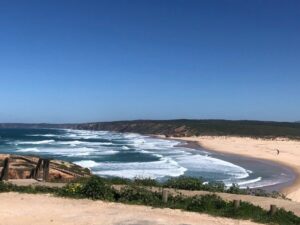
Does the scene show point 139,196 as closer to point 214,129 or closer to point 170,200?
point 170,200

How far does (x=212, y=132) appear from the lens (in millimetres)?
125938

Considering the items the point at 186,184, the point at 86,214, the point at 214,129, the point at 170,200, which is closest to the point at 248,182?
the point at 186,184

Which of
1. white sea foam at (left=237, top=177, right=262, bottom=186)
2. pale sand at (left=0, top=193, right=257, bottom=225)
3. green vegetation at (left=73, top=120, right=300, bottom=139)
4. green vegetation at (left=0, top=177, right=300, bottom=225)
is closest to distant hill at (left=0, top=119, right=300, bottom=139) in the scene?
green vegetation at (left=73, top=120, right=300, bottom=139)

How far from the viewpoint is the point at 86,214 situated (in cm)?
1370

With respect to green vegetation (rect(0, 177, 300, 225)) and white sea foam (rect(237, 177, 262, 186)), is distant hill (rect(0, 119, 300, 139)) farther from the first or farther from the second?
green vegetation (rect(0, 177, 300, 225))

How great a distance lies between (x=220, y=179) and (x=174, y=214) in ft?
68.3

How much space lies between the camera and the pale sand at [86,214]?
12922 millimetres

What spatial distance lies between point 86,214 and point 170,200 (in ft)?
9.20

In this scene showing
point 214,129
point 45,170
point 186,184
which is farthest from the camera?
point 214,129

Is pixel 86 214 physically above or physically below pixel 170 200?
below

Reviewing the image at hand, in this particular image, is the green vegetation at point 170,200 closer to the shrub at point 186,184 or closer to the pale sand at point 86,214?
the shrub at point 186,184

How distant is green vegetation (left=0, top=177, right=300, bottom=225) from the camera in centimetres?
1354

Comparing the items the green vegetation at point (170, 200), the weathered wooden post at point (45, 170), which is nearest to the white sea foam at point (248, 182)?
the green vegetation at point (170, 200)

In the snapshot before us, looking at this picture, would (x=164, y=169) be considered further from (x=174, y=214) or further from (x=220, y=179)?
(x=174, y=214)
